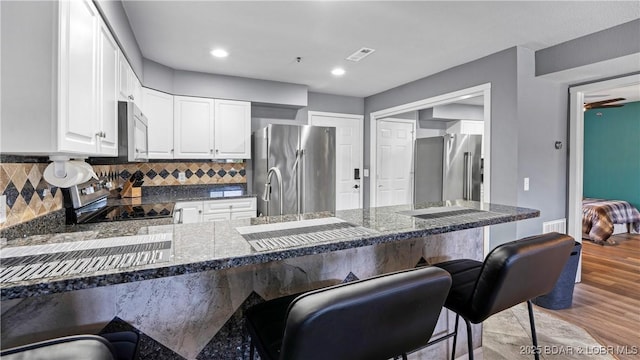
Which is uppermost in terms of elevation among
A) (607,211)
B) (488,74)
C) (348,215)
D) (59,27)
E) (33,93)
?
(488,74)

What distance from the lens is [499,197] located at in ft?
9.41

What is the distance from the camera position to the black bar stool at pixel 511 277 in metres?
1.12

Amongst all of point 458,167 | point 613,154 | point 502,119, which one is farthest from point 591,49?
point 613,154

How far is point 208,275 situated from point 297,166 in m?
2.68

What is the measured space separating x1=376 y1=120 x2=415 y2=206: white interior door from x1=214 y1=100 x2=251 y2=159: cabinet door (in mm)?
2104

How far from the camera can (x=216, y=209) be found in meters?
3.37

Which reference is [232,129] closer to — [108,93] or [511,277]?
[108,93]

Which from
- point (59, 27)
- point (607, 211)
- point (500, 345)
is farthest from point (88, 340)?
point (607, 211)

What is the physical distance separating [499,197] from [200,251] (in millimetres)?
2836

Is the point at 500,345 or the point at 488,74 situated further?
the point at 488,74

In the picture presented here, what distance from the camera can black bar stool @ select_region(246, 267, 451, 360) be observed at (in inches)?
27.6

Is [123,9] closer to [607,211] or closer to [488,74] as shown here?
[488,74]

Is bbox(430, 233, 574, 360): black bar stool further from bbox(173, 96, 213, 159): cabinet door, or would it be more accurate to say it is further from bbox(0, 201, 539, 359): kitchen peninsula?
bbox(173, 96, 213, 159): cabinet door

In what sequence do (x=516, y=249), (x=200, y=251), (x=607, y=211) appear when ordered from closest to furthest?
1. (x=200, y=251)
2. (x=516, y=249)
3. (x=607, y=211)
